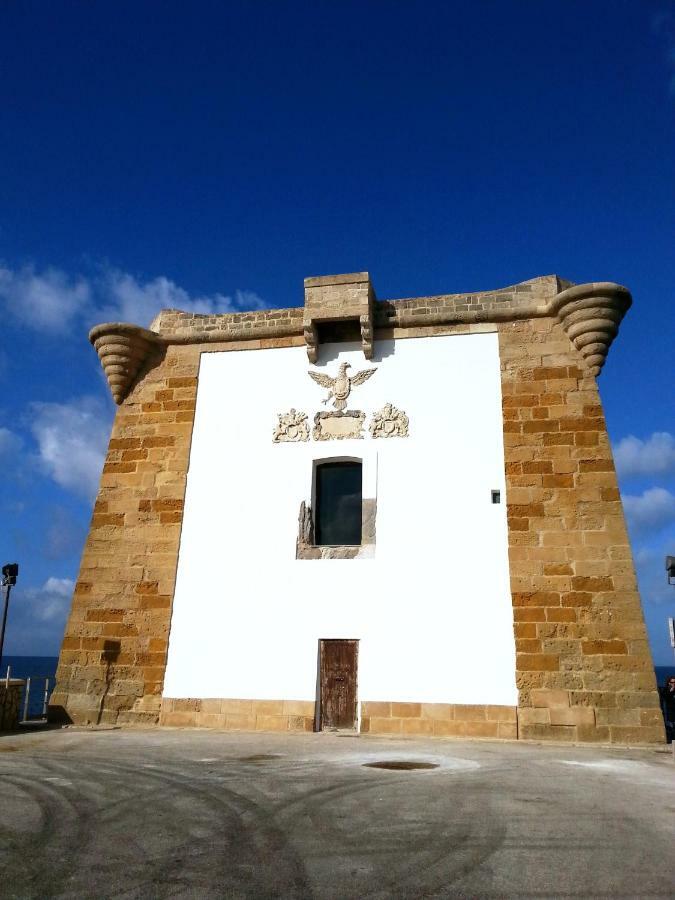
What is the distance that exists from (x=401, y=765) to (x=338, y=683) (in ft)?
11.3

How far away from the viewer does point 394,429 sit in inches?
455

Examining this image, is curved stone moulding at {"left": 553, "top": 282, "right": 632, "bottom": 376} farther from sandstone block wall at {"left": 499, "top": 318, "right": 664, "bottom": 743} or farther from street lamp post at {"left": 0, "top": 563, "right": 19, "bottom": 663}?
street lamp post at {"left": 0, "top": 563, "right": 19, "bottom": 663}

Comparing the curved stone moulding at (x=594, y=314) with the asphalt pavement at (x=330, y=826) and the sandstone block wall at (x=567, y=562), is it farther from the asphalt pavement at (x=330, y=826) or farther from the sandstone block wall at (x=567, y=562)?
the asphalt pavement at (x=330, y=826)

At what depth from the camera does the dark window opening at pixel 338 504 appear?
37.3 ft

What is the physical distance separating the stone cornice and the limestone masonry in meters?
0.04

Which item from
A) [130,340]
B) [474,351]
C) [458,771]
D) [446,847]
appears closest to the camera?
[446,847]

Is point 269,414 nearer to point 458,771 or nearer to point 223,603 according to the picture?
point 223,603

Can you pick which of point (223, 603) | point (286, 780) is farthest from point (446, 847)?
point (223, 603)

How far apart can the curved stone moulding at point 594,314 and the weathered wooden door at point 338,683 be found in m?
5.96

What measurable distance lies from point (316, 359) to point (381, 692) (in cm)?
571

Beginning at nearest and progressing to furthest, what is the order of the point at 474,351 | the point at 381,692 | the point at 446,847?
the point at 446,847 → the point at 381,692 → the point at 474,351

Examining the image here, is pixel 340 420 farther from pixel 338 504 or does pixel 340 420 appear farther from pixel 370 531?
pixel 370 531

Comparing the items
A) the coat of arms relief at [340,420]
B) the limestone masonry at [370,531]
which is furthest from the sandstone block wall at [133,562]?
the coat of arms relief at [340,420]

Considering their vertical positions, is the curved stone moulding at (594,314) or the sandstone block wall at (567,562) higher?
the curved stone moulding at (594,314)
